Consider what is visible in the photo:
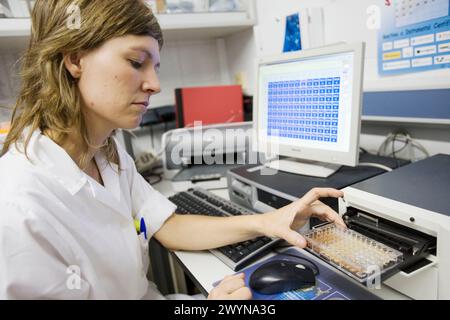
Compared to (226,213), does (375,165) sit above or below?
above

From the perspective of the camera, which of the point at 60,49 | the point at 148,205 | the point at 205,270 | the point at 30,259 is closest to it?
the point at 30,259

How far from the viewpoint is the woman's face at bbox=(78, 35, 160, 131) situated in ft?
2.06

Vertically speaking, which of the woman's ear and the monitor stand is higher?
the woman's ear

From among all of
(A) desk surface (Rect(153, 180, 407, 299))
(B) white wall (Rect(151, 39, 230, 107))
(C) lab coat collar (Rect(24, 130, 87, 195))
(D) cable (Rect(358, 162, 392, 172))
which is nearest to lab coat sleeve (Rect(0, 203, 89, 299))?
(C) lab coat collar (Rect(24, 130, 87, 195))

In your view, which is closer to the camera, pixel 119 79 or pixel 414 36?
pixel 119 79

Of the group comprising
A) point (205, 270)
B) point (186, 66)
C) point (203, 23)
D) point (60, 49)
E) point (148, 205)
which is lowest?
point (205, 270)

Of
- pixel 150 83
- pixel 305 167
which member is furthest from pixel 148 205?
pixel 305 167

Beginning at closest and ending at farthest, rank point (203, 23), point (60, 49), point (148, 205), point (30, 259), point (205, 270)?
point (30, 259) < point (60, 49) < point (205, 270) < point (148, 205) < point (203, 23)

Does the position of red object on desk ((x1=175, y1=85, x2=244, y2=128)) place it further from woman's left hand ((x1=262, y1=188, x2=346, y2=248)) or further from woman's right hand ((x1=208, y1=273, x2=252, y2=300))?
woman's right hand ((x1=208, y1=273, x2=252, y2=300))

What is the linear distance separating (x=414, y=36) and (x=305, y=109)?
0.38 m

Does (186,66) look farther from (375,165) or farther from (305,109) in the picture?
(375,165)

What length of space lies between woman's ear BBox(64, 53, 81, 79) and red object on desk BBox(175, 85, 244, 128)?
2.91ft

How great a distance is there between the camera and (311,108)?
910 mm

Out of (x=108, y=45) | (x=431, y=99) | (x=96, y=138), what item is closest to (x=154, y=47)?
(x=108, y=45)
